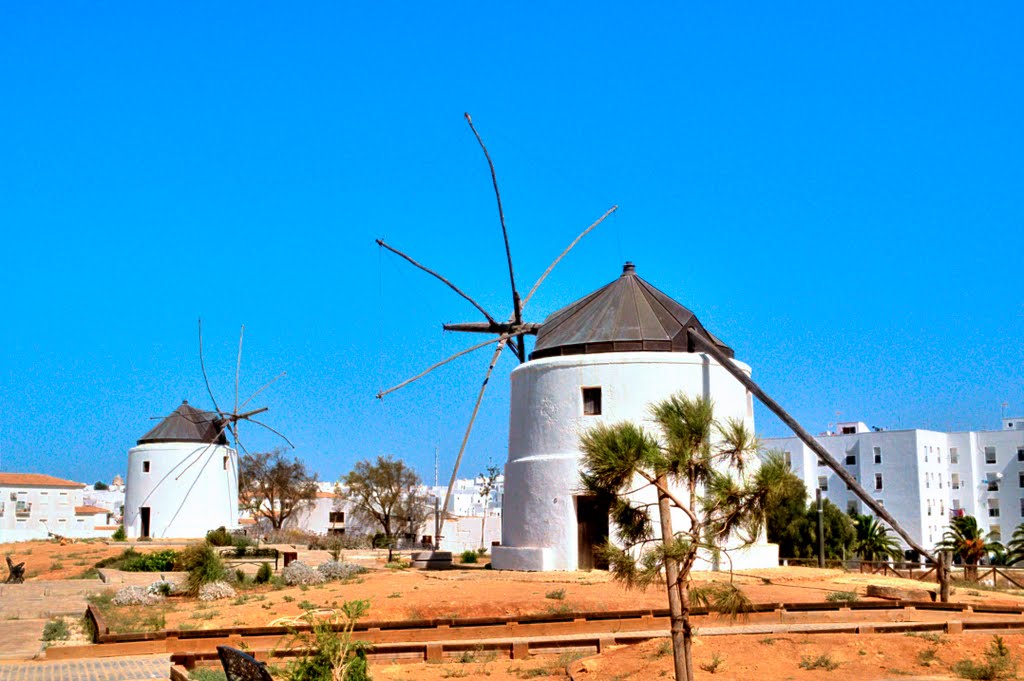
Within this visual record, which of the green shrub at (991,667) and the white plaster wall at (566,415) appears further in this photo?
the white plaster wall at (566,415)

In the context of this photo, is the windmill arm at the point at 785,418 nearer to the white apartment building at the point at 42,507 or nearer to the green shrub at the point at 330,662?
the green shrub at the point at 330,662

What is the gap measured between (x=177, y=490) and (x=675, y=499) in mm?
35310

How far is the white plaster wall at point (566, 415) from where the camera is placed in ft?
63.0

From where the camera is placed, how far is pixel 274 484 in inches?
2068

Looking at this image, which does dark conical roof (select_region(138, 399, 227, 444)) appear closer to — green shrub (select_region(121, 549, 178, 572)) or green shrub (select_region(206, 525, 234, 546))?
green shrub (select_region(206, 525, 234, 546))

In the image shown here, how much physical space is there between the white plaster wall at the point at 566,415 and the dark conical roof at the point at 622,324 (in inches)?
15.4

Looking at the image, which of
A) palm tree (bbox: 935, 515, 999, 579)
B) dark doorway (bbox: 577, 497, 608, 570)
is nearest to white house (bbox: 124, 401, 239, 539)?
dark doorway (bbox: 577, 497, 608, 570)

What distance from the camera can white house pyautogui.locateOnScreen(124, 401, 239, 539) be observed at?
130 feet

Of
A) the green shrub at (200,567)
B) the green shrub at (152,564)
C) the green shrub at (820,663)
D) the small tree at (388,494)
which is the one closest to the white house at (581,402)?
the green shrub at (200,567)

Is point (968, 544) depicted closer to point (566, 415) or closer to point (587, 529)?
point (587, 529)

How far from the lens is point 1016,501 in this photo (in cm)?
6269

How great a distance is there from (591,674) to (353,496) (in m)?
46.5

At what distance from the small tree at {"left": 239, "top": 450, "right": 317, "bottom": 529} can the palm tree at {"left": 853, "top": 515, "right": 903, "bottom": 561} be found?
28.2 m

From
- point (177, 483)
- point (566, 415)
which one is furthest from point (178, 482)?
point (566, 415)
